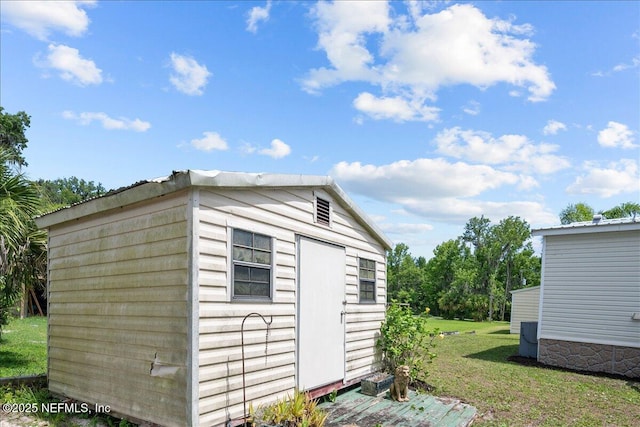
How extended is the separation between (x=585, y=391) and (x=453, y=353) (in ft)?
16.6

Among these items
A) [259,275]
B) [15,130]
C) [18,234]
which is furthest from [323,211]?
[15,130]

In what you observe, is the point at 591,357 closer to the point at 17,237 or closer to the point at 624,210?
the point at 17,237

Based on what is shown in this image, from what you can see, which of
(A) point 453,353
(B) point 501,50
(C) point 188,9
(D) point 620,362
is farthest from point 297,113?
(D) point 620,362

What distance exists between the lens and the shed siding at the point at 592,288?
10430 mm

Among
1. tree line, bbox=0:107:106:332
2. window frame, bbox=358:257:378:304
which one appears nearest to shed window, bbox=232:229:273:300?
window frame, bbox=358:257:378:304

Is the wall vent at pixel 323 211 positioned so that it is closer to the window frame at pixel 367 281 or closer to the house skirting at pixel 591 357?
the window frame at pixel 367 281

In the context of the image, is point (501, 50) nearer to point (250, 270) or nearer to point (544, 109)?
point (544, 109)

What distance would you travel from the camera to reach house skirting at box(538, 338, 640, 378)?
10.3 metres

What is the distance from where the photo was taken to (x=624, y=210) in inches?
1556

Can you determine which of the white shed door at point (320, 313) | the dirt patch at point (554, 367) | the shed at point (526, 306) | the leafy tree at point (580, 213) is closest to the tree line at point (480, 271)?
the leafy tree at point (580, 213)

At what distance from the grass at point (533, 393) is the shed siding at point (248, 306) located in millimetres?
2462

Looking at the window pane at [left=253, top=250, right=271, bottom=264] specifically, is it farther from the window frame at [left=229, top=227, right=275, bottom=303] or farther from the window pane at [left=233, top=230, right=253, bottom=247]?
the window pane at [left=233, top=230, right=253, bottom=247]

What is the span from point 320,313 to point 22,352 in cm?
851

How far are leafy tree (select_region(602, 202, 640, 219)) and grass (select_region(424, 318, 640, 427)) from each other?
3601 centimetres
